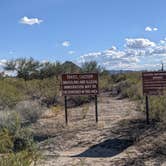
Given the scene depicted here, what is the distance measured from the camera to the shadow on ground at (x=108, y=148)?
12.9m

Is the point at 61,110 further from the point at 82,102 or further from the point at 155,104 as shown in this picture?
the point at 155,104

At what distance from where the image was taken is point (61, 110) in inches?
936

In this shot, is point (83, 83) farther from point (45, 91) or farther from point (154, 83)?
point (45, 91)

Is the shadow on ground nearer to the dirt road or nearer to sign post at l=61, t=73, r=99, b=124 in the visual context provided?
the dirt road

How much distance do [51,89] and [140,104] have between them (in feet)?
Result: 28.7

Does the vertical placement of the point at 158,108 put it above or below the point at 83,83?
below

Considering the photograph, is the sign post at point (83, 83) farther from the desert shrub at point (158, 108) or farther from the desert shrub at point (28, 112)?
the desert shrub at point (158, 108)

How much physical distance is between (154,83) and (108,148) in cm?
485

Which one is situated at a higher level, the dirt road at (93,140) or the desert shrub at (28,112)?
the desert shrub at (28,112)

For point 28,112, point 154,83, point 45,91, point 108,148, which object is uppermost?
point 154,83

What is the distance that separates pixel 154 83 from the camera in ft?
57.8

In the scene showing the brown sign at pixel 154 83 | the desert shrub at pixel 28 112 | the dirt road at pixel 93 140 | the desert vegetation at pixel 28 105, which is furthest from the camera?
the desert shrub at pixel 28 112

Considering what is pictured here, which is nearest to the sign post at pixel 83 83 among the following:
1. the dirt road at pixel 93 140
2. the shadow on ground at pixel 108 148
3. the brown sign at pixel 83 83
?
the brown sign at pixel 83 83

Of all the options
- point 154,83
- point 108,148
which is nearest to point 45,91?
point 154,83
